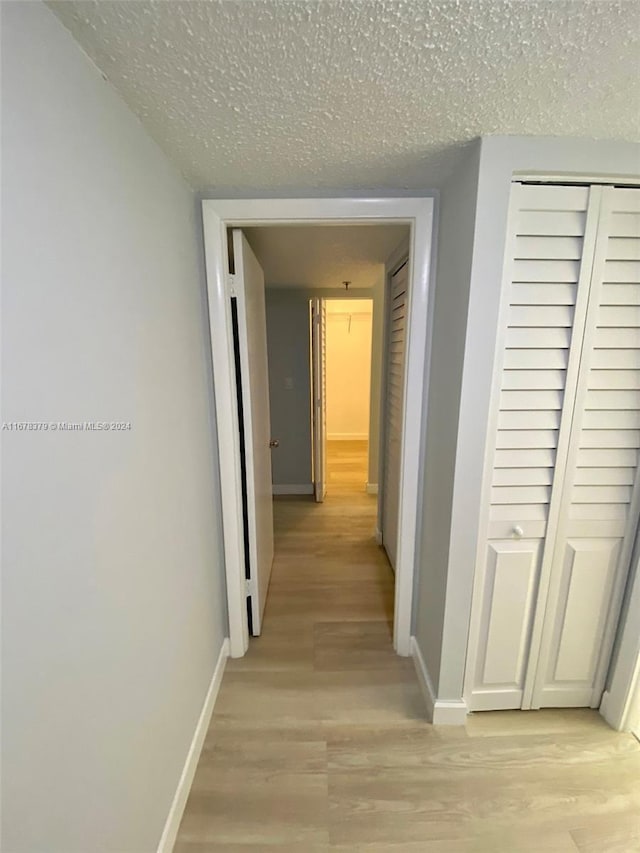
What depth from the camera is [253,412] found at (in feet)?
5.81

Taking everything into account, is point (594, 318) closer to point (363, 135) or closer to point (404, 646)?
point (363, 135)

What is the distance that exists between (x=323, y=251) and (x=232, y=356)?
3.24ft

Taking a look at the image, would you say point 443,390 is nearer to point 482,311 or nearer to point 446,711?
point 482,311

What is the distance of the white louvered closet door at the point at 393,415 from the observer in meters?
2.14

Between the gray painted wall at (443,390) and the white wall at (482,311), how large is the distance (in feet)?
0.09

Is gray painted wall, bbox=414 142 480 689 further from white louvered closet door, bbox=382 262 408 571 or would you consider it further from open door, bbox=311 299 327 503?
open door, bbox=311 299 327 503

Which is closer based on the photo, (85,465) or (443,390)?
(85,465)

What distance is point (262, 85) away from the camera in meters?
0.82

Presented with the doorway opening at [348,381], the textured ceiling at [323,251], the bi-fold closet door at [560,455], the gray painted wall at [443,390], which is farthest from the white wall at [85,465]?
the doorway opening at [348,381]

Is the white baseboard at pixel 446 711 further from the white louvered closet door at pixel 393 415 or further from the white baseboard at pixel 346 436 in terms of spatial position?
the white baseboard at pixel 346 436

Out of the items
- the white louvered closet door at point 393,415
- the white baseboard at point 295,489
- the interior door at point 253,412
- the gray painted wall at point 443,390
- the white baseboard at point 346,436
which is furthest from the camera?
the white baseboard at point 346,436

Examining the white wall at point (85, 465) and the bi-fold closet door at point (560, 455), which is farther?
the bi-fold closet door at point (560, 455)

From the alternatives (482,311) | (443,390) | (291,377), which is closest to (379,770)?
(443,390)

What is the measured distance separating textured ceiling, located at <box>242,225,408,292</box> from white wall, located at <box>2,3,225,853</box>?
2.47 feet
